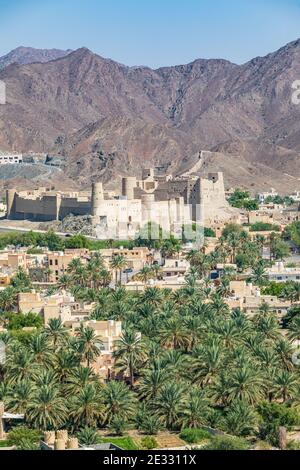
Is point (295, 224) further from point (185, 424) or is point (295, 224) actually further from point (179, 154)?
point (179, 154)

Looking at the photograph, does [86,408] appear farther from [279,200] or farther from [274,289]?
[279,200]

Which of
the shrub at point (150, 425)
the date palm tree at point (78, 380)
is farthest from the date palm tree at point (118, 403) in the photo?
the date palm tree at point (78, 380)

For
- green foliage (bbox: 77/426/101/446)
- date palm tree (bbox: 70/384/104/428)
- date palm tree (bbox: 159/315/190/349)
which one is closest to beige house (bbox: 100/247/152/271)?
date palm tree (bbox: 159/315/190/349)

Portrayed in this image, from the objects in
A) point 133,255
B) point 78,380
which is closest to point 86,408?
point 78,380

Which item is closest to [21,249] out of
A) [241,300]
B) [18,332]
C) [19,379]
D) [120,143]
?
[241,300]

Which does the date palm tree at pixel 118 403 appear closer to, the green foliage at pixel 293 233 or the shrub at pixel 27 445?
the shrub at pixel 27 445
